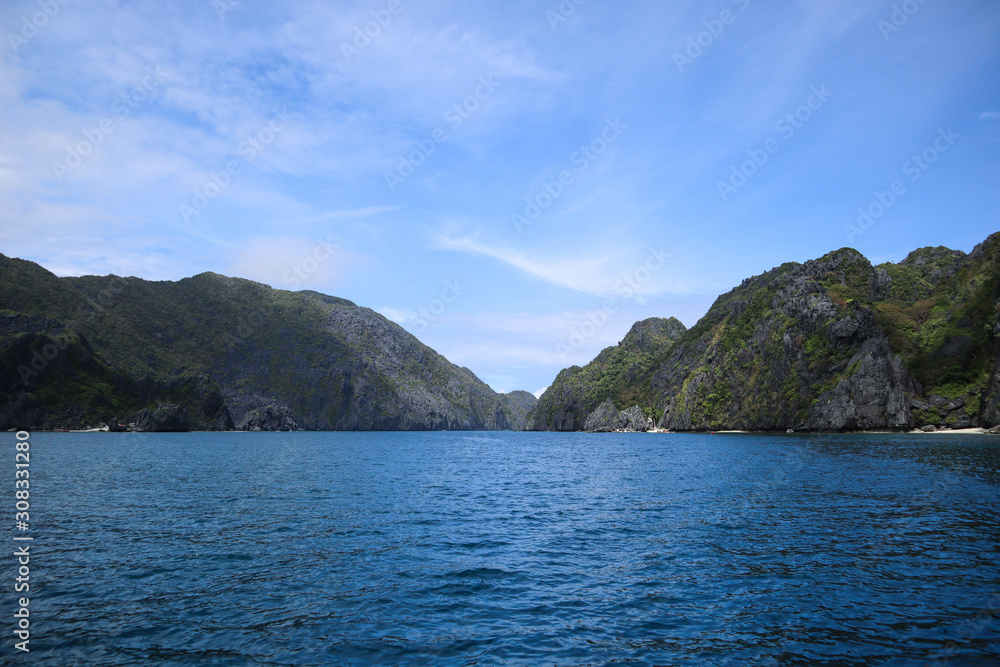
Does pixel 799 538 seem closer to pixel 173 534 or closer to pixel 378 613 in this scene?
pixel 378 613

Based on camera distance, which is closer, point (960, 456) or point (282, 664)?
point (282, 664)

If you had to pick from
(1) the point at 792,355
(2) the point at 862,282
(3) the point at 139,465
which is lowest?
(3) the point at 139,465

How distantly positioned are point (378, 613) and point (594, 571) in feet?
30.7

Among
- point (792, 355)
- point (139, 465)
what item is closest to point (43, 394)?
point (139, 465)

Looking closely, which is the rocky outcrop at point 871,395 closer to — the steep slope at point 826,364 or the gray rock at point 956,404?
the steep slope at point 826,364

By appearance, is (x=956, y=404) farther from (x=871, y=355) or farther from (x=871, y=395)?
(x=871, y=355)

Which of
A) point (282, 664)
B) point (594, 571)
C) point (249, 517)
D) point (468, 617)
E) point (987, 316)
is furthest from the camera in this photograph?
point (987, 316)

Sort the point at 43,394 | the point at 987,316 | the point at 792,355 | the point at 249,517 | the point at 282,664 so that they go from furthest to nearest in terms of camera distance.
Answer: the point at 43,394
the point at 792,355
the point at 987,316
the point at 249,517
the point at 282,664

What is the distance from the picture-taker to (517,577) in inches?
811

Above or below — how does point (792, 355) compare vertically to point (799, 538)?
above

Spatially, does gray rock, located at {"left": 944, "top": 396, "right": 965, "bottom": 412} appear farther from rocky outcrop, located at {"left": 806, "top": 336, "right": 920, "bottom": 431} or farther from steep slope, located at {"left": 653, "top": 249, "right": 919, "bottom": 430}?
steep slope, located at {"left": 653, "top": 249, "right": 919, "bottom": 430}

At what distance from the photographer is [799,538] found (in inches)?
1033

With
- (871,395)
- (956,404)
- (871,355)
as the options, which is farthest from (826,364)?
(956,404)

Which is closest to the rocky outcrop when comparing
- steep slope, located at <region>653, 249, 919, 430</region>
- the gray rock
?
steep slope, located at <region>653, 249, 919, 430</region>
